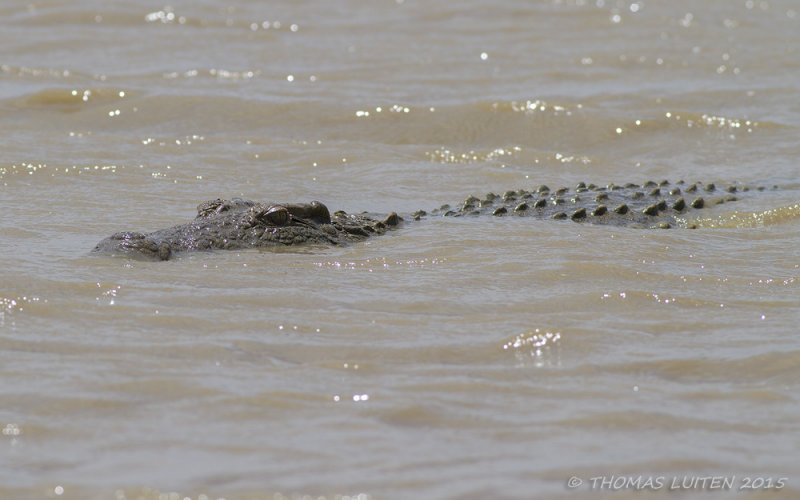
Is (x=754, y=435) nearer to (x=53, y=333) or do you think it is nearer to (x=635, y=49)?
(x=53, y=333)

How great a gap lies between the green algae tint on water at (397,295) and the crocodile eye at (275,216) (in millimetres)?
213

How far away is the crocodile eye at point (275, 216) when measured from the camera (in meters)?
6.00

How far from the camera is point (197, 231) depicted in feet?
19.1

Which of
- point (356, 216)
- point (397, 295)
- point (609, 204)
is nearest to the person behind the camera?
point (397, 295)

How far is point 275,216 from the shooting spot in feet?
19.7

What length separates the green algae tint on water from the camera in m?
3.35

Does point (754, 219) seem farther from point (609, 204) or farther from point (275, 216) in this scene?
point (275, 216)

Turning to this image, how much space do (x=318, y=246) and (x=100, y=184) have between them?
224 cm

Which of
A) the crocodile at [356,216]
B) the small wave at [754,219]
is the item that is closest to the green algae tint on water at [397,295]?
the small wave at [754,219]

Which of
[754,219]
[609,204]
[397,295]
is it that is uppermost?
[609,204]

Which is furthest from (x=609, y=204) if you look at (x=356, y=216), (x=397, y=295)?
(x=397, y=295)

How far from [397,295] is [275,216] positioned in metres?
1.24

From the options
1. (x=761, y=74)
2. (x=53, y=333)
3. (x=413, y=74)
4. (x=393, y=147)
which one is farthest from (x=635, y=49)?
(x=53, y=333)

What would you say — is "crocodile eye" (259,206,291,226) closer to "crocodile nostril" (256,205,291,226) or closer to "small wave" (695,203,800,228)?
"crocodile nostril" (256,205,291,226)
